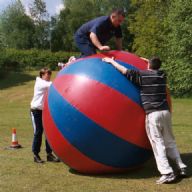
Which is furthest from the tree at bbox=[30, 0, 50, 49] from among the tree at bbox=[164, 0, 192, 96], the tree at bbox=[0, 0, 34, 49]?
the tree at bbox=[164, 0, 192, 96]

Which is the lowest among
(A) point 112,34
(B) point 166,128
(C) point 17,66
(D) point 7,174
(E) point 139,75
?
(C) point 17,66

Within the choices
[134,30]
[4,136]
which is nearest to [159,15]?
[134,30]

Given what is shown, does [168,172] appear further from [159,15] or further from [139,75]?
[159,15]

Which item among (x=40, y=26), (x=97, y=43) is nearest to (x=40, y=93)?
(x=97, y=43)

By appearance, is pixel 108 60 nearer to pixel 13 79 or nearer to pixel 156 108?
pixel 156 108

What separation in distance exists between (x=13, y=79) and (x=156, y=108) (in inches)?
1958

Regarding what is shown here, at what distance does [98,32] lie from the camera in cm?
880

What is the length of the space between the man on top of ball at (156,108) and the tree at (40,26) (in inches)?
3109

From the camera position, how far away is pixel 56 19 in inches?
3445

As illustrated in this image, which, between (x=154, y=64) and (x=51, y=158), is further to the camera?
(x=51, y=158)

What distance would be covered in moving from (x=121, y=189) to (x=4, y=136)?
8.28m

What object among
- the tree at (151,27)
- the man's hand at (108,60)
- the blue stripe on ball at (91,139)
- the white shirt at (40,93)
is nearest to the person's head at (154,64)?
the man's hand at (108,60)

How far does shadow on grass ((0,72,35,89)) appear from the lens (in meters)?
52.4

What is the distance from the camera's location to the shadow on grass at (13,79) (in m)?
52.4
